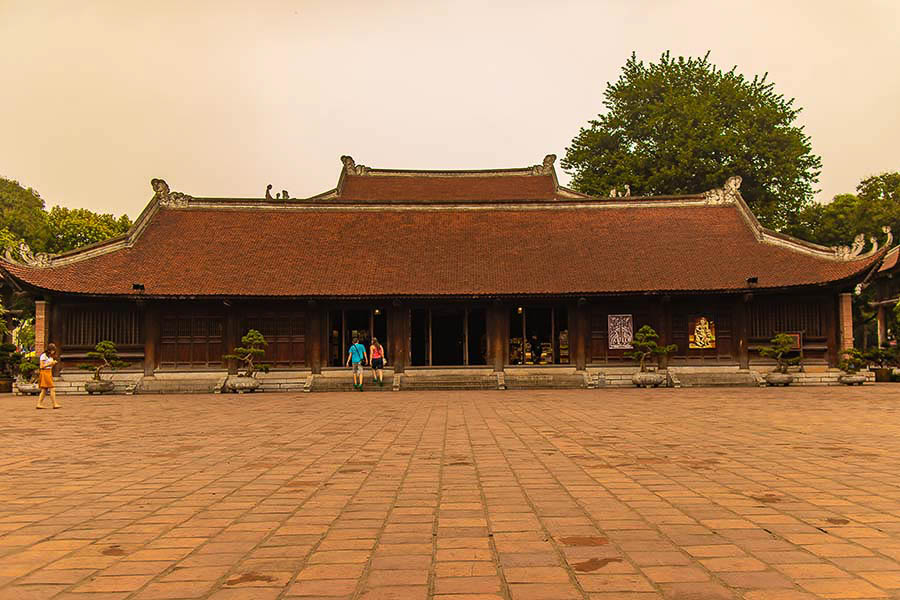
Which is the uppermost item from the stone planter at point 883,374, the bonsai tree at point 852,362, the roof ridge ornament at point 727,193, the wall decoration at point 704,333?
the roof ridge ornament at point 727,193

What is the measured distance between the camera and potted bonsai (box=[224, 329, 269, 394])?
21.4 m

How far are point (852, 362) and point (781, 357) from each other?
2.04 metres

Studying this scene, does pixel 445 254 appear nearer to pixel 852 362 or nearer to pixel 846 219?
pixel 852 362

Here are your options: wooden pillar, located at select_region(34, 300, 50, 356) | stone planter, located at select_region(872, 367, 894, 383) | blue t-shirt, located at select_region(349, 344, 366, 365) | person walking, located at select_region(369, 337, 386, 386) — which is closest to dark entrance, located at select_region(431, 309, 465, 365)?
person walking, located at select_region(369, 337, 386, 386)

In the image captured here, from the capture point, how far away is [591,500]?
217 inches

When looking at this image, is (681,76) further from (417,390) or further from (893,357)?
(417,390)

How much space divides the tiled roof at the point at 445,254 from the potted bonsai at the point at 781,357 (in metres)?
1.92

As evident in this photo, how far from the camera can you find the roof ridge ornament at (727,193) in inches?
1033

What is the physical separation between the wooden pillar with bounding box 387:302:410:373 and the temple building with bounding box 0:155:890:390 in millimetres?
69

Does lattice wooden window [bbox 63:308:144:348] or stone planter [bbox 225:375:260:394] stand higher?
lattice wooden window [bbox 63:308:144:348]

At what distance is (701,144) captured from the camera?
35562 millimetres

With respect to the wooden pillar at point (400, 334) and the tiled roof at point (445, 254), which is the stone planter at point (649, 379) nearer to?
the tiled roof at point (445, 254)

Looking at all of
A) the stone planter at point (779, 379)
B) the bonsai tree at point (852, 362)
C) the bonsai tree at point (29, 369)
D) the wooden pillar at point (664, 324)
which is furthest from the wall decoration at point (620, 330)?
the bonsai tree at point (29, 369)

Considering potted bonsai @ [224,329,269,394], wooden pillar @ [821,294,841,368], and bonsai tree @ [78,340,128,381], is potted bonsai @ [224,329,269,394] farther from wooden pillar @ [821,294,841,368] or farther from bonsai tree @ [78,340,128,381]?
wooden pillar @ [821,294,841,368]
